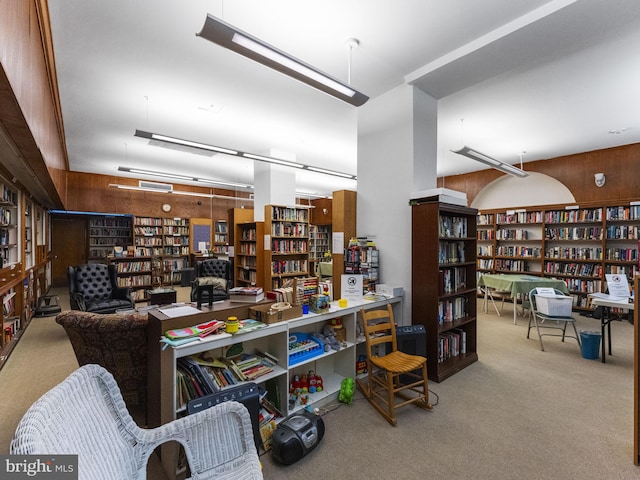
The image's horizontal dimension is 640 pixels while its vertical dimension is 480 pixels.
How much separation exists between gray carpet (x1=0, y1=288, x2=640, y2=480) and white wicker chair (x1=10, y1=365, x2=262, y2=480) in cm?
64

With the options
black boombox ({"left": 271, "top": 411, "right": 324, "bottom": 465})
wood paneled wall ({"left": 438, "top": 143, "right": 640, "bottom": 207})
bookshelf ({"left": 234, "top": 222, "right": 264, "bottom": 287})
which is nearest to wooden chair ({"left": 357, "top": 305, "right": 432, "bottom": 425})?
black boombox ({"left": 271, "top": 411, "right": 324, "bottom": 465})

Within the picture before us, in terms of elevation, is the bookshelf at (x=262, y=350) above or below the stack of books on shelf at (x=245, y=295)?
below

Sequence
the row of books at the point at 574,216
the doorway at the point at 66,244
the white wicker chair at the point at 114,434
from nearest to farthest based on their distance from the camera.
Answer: the white wicker chair at the point at 114,434, the row of books at the point at 574,216, the doorway at the point at 66,244

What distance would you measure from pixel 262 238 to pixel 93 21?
408 centimetres

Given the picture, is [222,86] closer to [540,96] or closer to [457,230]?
[457,230]

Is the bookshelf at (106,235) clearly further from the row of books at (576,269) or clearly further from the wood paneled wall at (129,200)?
the row of books at (576,269)

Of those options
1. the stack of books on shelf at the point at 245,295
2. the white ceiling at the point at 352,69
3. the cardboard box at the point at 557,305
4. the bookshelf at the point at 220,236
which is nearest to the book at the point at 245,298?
the stack of books on shelf at the point at 245,295

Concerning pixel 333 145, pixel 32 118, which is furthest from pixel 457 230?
pixel 32 118

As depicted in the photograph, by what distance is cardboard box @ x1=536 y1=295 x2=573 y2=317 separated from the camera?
13.2 feet

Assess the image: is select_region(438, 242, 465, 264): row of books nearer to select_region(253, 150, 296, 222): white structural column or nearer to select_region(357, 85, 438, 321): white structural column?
select_region(357, 85, 438, 321): white structural column

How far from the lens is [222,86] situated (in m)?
3.76

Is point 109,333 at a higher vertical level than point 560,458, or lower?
higher

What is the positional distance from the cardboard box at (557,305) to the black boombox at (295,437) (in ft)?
12.0

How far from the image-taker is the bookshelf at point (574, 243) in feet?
18.6
